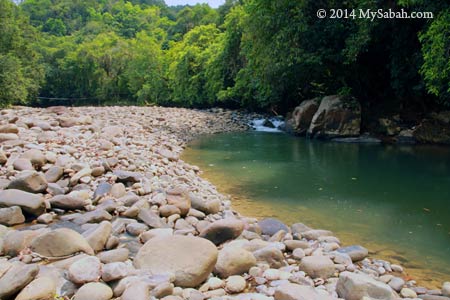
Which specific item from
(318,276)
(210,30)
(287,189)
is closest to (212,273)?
(318,276)

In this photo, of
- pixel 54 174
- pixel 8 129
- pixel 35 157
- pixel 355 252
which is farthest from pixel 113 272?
pixel 8 129

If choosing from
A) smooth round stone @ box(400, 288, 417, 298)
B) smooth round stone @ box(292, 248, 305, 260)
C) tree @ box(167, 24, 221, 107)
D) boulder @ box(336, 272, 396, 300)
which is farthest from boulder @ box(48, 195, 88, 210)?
tree @ box(167, 24, 221, 107)

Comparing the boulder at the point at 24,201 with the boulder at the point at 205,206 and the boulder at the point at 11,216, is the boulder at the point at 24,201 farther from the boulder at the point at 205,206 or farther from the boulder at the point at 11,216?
the boulder at the point at 205,206

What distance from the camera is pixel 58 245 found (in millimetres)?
3461

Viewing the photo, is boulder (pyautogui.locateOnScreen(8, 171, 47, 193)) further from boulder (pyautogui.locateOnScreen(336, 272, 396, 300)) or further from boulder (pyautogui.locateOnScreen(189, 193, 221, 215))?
boulder (pyautogui.locateOnScreen(336, 272, 396, 300))

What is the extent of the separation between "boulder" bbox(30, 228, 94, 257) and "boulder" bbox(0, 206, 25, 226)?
0.99m

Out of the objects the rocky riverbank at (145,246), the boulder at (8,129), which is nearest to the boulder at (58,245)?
the rocky riverbank at (145,246)

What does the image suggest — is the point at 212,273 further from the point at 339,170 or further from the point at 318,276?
the point at 339,170

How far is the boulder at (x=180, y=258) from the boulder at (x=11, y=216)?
71.3 inches

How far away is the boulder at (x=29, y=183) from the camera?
486 centimetres

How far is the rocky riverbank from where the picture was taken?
294 cm

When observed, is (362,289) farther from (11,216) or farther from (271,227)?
(11,216)

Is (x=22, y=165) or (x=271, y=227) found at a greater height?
(x=22, y=165)

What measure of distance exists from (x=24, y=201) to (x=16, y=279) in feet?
6.32
